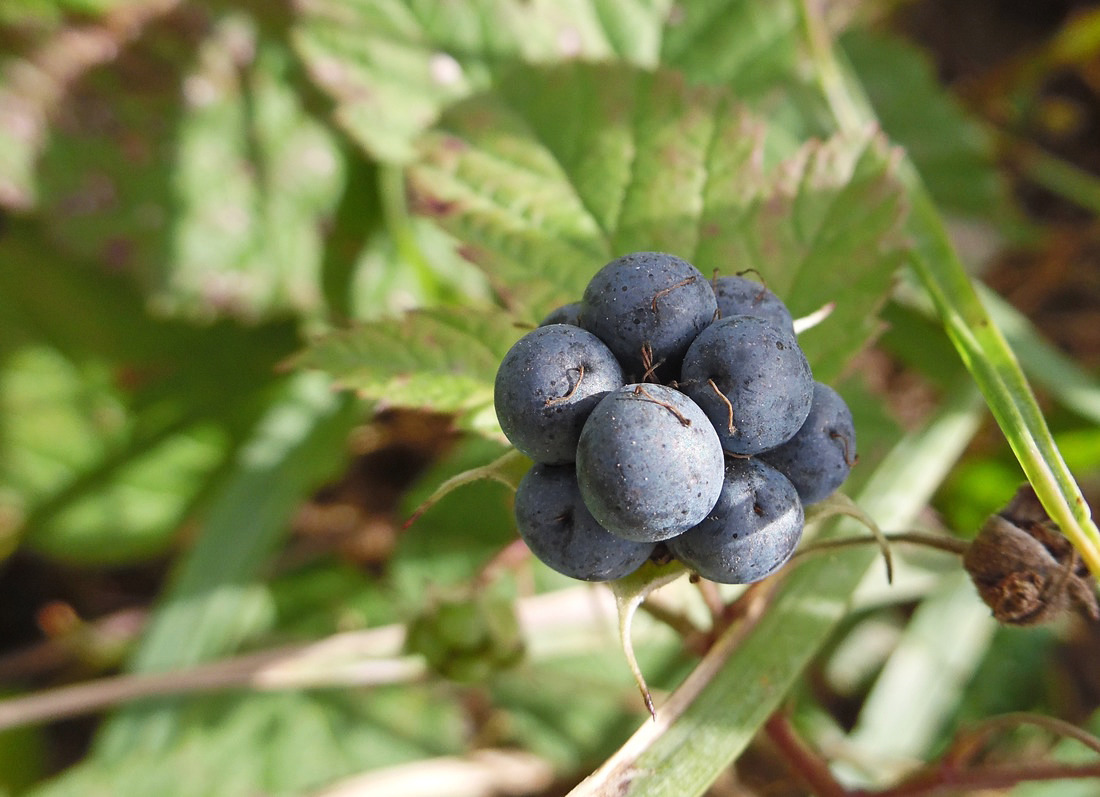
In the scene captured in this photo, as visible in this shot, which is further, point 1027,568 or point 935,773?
point 935,773

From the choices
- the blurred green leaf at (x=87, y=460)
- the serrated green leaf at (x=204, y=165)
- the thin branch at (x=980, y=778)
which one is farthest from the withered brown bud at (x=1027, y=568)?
the blurred green leaf at (x=87, y=460)

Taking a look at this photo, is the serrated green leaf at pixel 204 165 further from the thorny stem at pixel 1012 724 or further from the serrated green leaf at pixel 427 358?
the thorny stem at pixel 1012 724

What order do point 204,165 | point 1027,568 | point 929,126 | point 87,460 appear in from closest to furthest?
point 1027,568, point 204,165, point 87,460, point 929,126

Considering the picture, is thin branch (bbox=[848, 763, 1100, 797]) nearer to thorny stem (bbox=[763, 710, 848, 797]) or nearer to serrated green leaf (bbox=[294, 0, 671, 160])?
thorny stem (bbox=[763, 710, 848, 797])

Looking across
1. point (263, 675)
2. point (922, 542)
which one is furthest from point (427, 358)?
point (263, 675)

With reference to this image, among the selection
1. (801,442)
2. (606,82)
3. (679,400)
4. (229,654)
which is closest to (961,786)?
(801,442)

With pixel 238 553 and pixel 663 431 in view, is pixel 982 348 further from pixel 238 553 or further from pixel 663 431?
pixel 238 553

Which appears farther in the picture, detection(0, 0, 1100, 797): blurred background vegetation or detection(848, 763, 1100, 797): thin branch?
detection(0, 0, 1100, 797): blurred background vegetation

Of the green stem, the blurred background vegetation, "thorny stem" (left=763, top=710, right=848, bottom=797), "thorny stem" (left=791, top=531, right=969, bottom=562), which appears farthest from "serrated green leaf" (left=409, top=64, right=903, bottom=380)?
"thorny stem" (left=763, top=710, right=848, bottom=797)
